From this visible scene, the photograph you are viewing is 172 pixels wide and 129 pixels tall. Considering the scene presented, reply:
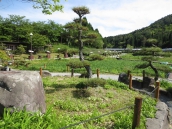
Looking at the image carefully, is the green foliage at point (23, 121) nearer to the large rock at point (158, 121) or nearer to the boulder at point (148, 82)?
the large rock at point (158, 121)

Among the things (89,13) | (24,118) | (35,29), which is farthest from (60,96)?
(35,29)

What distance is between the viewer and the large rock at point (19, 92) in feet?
13.0

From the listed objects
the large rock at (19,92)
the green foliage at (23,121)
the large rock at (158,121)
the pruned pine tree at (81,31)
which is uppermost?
the pruned pine tree at (81,31)

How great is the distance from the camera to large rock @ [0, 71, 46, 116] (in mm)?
3963

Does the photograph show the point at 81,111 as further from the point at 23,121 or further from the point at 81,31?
the point at 81,31

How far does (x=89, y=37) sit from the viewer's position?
838cm

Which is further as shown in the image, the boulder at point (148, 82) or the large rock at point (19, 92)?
the boulder at point (148, 82)

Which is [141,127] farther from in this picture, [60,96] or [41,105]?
[60,96]

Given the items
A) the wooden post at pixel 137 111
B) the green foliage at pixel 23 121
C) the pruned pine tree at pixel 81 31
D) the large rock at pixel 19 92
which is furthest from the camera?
the pruned pine tree at pixel 81 31

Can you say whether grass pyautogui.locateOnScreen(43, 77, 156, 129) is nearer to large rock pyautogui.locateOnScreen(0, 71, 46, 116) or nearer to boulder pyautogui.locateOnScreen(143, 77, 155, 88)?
large rock pyautogui.locateOnScreen(0, 71, 46, 116)

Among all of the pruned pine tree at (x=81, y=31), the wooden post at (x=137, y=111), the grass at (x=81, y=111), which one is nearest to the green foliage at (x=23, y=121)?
the grass at (x=81, y=111)

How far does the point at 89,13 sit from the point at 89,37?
1271 millimetres

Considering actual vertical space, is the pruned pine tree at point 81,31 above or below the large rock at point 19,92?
above

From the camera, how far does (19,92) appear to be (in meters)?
4.07
